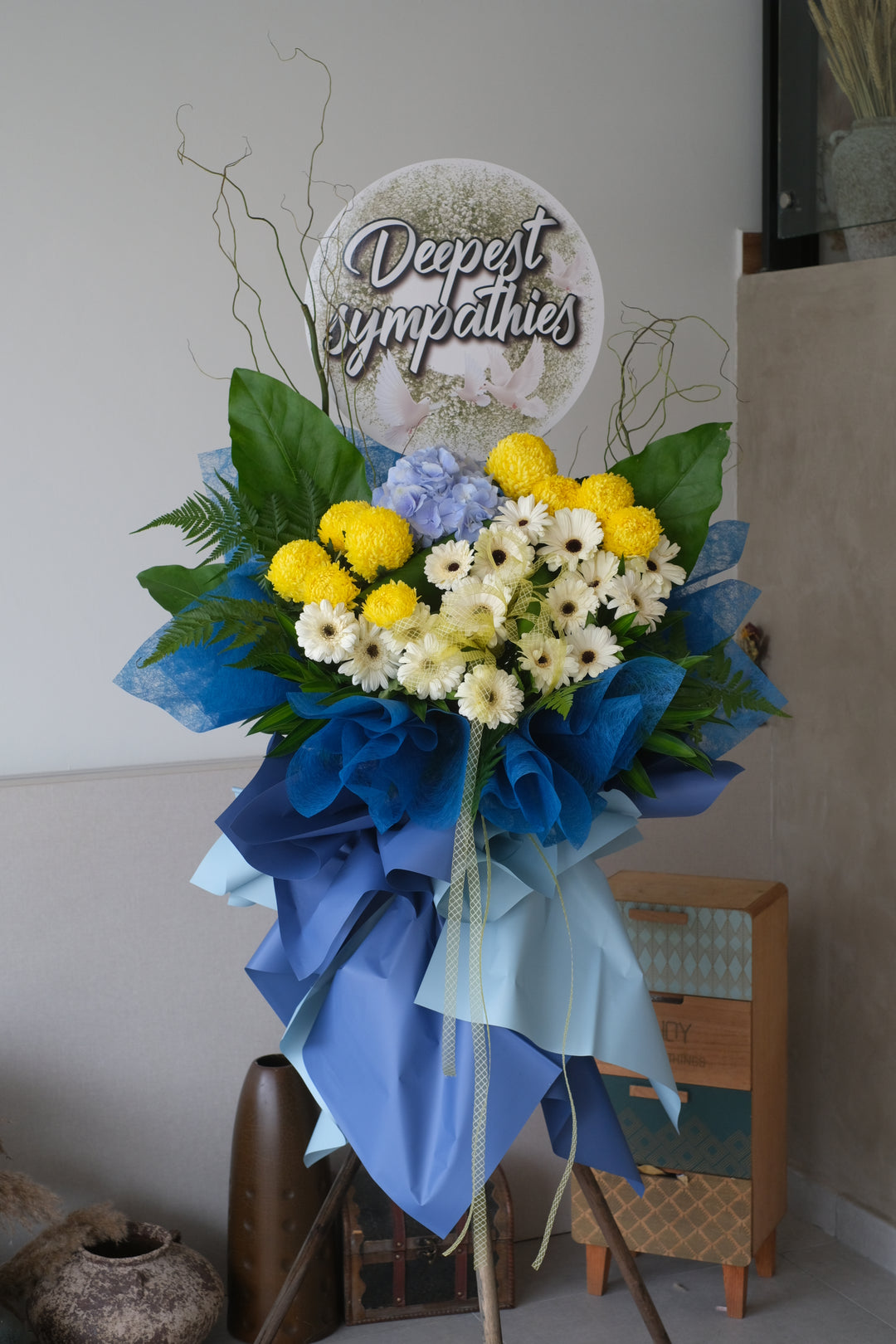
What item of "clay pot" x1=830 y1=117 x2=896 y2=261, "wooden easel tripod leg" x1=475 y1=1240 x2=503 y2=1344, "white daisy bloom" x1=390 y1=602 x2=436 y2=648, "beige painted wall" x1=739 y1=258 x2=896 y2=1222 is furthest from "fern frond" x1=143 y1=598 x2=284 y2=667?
"clay pot" x1=830 y1=117 x2=896 y2=261

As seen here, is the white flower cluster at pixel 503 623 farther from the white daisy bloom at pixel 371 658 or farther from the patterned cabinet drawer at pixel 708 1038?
the patterned cabinet drawer at pixel 708 1038

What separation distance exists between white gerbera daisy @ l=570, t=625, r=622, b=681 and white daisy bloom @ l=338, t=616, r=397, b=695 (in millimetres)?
173

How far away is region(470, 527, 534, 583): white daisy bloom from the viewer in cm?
114

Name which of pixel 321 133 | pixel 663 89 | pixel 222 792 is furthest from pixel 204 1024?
pixel 663 89

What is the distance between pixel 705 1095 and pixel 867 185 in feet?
5.89

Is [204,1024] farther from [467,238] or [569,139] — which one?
[569,139]

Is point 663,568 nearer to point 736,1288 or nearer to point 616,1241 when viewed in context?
point 616,1241

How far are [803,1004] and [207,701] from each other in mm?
1807

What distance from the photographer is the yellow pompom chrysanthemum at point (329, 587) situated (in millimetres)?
1130

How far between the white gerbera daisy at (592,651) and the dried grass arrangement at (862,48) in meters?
1.75

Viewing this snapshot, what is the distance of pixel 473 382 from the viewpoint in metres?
1.33

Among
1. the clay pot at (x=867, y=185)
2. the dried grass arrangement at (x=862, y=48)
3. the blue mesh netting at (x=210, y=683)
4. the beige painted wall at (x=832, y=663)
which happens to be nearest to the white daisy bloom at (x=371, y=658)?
the blue mesh netting at (x=210, y=683)

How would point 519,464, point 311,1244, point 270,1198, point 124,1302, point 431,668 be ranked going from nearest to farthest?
point 431,668 → point 519,464 → point 311,1244 → point 124,1302 → point 270,1198

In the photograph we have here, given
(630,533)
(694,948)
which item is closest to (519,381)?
(630,533)
